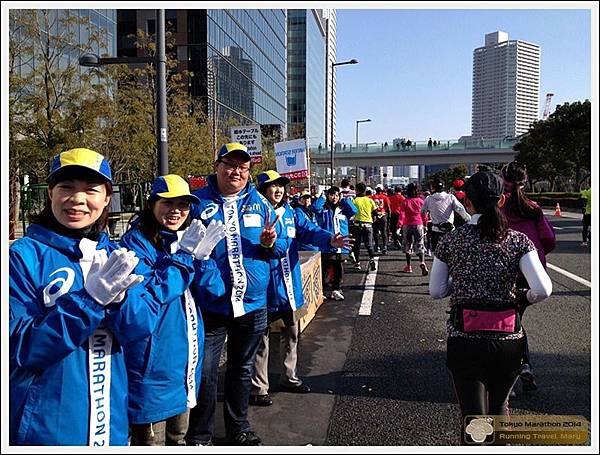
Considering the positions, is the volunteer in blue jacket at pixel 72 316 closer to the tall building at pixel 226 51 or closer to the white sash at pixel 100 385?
the white sash at pixel 100 385

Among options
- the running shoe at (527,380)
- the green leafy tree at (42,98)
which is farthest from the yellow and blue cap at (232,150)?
the green leafy tree at (42,98)

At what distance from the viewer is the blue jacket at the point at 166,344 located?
2623mm

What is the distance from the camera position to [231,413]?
3830 mm

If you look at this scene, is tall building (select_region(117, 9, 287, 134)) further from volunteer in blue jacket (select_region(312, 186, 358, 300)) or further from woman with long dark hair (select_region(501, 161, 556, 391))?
woman with long dark hair (select_region(501, 161, 556, 391))

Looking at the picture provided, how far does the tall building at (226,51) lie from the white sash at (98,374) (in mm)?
28996

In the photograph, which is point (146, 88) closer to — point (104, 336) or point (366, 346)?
point (366, 346)

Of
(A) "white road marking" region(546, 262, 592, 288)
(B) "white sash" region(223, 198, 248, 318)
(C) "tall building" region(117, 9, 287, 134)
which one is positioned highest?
(C) "tall building" region(117, 9, 287, 134)

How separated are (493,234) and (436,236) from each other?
8.08 meters

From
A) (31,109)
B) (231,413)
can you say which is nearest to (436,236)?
(231,413)

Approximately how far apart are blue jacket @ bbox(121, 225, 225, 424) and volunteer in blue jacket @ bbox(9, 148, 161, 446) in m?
0.27

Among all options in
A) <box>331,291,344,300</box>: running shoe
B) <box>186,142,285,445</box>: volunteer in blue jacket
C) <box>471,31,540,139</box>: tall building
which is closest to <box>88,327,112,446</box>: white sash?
<box>186,142,285,445</box>: volunteer in blue jacket

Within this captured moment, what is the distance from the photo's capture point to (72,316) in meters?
2.04

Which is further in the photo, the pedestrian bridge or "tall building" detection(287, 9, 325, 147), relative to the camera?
"tall building" detection(287, 9, 325, 147)

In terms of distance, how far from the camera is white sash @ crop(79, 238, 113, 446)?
2254 mm
